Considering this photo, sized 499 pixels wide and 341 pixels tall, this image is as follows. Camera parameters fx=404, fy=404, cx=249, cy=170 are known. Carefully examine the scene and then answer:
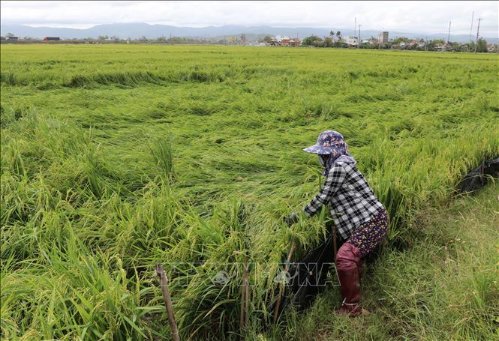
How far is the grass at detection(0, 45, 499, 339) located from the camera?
202 centimetres

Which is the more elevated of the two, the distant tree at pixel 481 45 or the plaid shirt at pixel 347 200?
the distant tree at pixel 481 45

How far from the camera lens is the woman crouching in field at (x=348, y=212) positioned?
238 centimetres

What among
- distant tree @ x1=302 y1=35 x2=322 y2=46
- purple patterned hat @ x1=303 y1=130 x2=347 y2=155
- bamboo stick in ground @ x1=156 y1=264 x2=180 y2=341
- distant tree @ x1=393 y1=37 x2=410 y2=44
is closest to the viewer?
bamboo stick in ground @ x1=156 y1=264 x2=180 y2=341

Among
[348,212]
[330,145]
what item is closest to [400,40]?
[330,145]

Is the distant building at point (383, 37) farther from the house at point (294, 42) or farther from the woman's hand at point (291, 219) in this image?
the woman's hand at point (291, 219)

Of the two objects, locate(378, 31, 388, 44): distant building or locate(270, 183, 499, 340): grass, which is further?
locate(378, 31, 388, 44): distant building

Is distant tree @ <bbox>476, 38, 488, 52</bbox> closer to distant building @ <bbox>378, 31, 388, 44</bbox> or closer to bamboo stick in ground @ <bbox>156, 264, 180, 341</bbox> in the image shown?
bamboo stick in ground @ <bbox>156, 264, 180, 341</bbox>

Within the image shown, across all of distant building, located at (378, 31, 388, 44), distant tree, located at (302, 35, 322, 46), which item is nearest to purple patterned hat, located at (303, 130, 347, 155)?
distant building, located at (378, 31, 388, 44)

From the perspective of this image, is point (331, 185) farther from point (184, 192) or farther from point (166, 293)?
point (184, 192)

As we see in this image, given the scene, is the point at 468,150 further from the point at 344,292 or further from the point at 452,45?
the point at 452,45

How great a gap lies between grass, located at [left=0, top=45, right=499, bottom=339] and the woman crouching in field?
0.54 ft

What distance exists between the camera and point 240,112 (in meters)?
6.45

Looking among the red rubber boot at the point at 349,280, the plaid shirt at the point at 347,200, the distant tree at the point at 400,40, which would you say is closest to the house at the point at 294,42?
the distant tree at the point at 400,40

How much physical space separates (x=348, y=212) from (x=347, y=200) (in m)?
0.07
